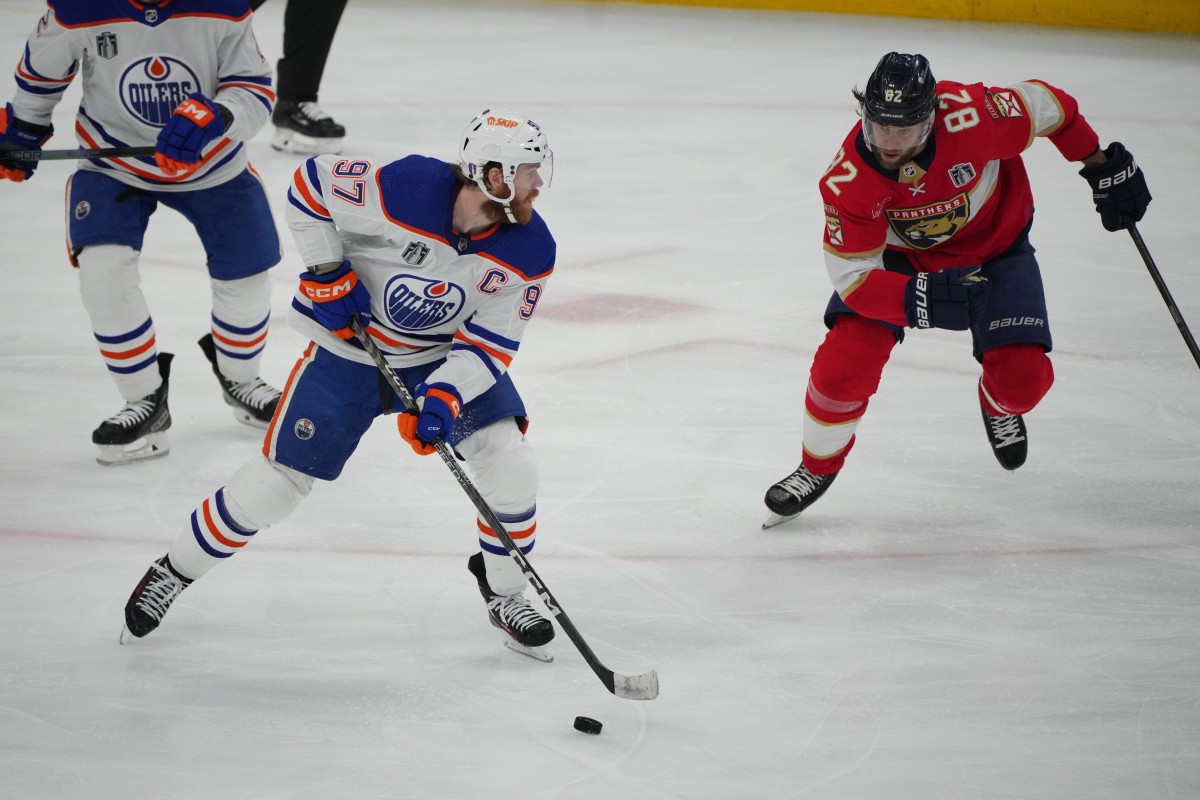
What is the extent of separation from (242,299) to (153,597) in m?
1.15

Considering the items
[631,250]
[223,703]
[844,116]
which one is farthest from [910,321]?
[844,116]

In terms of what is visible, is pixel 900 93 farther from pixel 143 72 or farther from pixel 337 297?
pixel 143 72

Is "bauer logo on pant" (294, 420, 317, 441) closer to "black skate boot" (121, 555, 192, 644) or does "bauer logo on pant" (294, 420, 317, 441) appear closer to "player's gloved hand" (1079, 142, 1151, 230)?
"black skate boot" (121, 555, 192, 644)

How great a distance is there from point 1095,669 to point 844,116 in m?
4.29

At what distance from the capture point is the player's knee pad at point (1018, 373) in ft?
10.6

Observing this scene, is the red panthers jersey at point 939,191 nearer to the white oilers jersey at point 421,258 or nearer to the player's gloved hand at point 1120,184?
the player's gloved hand at point 1120,184

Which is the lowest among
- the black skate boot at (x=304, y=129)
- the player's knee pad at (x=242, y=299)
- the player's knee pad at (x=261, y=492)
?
the black skate boot at (x=304, y=129)

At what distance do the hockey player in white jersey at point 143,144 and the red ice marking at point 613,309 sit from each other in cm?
117

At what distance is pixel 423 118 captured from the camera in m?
6.70

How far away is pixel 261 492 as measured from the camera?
271cm

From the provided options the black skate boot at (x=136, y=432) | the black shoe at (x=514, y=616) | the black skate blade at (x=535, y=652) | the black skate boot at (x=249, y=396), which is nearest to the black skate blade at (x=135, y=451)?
the black skate boot at (x=136, y=432)

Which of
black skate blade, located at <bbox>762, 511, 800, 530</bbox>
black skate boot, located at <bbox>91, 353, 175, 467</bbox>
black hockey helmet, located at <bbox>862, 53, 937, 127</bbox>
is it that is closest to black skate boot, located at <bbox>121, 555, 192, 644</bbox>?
black skate boot, located at <bbox>91, 353, 175, 467</bbox>

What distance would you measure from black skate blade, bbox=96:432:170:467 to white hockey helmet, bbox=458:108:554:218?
150 centimetres

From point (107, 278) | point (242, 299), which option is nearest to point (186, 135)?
point (107, 278)
